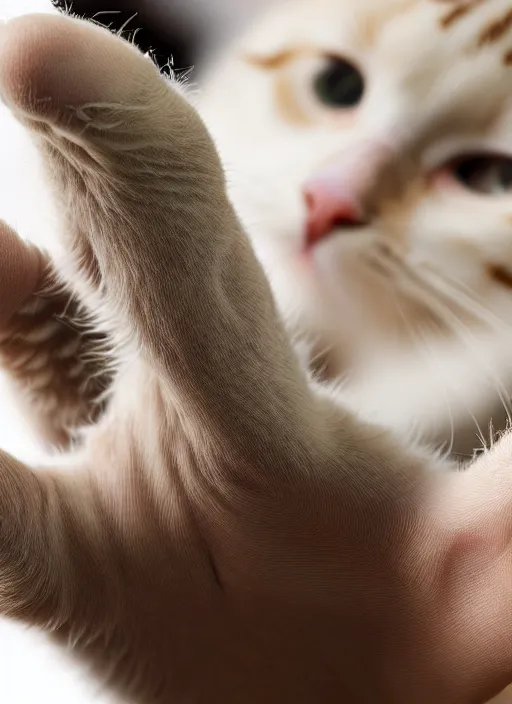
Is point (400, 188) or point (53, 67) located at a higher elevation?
point (400, 188)

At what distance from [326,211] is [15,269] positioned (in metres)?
0.12

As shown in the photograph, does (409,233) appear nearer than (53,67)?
No

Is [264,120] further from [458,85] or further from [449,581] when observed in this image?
[449,581]

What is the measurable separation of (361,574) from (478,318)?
11cm

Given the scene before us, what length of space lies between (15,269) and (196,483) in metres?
0.10

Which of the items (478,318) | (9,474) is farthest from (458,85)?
(9,474)

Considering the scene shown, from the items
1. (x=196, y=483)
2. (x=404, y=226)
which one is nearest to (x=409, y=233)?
(x=404, y=226)

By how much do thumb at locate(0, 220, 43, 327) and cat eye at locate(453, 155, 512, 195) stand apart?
16cm

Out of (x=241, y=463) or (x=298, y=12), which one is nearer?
(x=241, y=463)

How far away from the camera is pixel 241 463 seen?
0.69ft

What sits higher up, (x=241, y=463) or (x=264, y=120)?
(x=264, y=120)

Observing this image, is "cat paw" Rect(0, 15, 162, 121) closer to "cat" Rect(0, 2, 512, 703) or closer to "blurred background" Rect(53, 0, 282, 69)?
"cat" Rect(0, 2, 512, 703)

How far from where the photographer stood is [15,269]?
258 mm

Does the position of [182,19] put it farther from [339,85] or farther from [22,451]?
[22,451]
